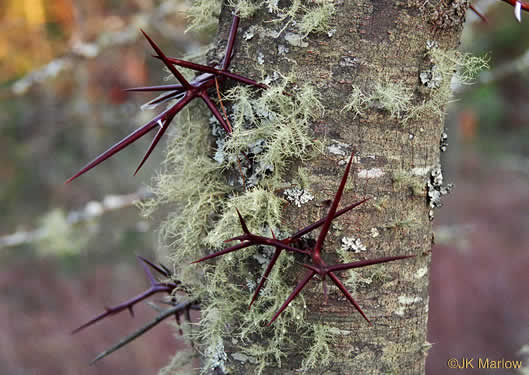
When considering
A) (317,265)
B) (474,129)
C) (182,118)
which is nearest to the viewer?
(317,265)

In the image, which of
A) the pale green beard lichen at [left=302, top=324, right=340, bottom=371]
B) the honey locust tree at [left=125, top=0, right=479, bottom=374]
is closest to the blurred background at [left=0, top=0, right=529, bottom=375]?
the honey locust tree at [left=125, top=0, right=479, bottom=374]

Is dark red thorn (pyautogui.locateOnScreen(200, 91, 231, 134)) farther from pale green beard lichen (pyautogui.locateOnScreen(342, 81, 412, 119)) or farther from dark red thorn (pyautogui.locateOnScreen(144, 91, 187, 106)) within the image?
pale green beard lichen (pyautogui.locateOnScreen(342, 81, 412, 119))

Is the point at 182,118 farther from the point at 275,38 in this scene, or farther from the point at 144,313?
the point at 144,313

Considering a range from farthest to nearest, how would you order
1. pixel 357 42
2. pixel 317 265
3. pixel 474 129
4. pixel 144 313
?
pixel 474 129
pixel 144 313
pixel 357 42
pixel 317 265

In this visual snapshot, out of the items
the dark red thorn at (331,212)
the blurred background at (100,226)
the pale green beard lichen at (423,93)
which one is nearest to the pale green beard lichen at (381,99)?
the pale green beard lichen at (423,93)

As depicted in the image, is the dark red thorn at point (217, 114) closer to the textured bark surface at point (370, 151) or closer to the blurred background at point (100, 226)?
the textured bark surface at point (370, 151)

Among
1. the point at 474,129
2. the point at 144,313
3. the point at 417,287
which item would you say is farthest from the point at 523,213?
the point at 417,287
